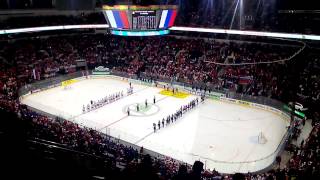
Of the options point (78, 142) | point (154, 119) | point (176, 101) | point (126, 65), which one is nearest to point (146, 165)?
point (78, 142)

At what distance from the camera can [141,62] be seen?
3797 cm

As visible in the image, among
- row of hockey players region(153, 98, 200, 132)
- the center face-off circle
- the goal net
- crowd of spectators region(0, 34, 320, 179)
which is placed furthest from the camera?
crowd of spectators region(0, 34, 320, 179)

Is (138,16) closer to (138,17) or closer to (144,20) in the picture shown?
(138,17)

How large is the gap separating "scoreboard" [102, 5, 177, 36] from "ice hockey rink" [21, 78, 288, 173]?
7.04 metres

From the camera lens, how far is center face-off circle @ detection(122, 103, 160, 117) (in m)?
24.3

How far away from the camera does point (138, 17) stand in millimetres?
22203

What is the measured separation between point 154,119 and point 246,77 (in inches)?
475

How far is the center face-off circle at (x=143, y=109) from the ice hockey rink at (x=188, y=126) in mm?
85

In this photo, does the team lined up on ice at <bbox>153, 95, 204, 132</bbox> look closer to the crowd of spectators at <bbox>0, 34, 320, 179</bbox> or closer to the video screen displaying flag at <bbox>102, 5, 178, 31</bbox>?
the crowd of spectators at <bbox>0, 34, 320, 179</bbox>

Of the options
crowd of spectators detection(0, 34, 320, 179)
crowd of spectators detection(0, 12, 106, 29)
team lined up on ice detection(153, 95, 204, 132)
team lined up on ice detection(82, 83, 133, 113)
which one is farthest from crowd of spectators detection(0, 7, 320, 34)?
team lined up on ice detection(82, 83, 133, 113)

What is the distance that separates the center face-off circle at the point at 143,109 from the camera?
79.7ft

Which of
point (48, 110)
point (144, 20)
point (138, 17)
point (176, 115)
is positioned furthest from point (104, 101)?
point (138, 17)

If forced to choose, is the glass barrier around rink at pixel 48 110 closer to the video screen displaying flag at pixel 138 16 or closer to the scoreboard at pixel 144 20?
the video screen displaying flag at pixel 138 16

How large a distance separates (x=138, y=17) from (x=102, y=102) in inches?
348
